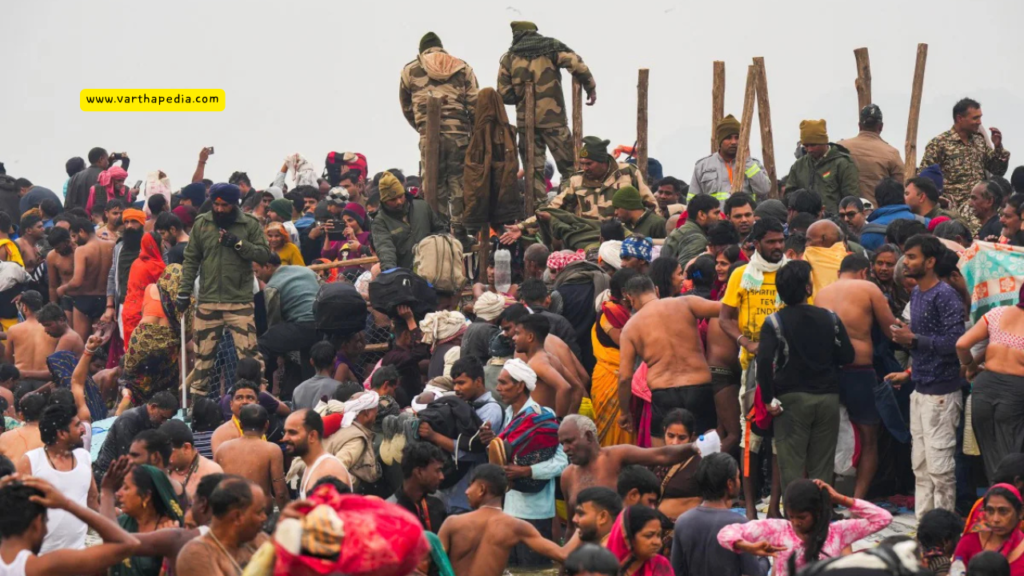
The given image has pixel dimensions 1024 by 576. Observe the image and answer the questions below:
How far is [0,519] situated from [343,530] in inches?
85.0

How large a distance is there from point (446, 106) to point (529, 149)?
2.87ft

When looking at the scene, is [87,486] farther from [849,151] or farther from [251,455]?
[849,151]

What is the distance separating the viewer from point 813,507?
247 inches

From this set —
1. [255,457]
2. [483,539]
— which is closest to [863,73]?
[255,457]

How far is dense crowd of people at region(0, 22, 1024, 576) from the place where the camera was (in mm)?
6125

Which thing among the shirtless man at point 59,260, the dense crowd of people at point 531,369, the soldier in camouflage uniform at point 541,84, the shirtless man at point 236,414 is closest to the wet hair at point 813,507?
the dense crowd of people at point 531,369

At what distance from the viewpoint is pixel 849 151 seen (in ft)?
40.3

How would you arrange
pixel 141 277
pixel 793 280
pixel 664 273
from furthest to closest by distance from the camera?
pixel 141 277
pixel 664 273
pixel 793 280

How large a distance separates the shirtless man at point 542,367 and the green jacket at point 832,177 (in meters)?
3.68

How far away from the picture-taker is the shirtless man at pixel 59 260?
13.7 meters

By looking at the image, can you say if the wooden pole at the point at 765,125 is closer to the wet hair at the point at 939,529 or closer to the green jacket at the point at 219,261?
the green jacket at the point at 219,261

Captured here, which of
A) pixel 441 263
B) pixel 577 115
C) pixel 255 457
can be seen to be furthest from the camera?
pixel 577 115

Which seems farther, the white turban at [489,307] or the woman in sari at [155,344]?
the woman in sari at [155,344]

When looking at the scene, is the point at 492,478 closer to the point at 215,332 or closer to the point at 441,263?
the point at 441,263
